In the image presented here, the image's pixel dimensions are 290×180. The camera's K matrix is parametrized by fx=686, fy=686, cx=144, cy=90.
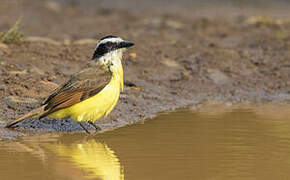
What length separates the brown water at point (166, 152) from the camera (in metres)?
6.13

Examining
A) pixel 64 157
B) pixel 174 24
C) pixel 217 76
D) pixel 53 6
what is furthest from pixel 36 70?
pixel 53 6

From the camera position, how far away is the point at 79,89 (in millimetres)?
8211

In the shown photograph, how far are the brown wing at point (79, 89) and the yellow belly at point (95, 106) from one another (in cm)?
6

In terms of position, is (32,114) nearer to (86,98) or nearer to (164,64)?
(86,98)

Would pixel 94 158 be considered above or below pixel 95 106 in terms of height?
below

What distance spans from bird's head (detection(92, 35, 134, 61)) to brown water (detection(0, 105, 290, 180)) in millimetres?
921

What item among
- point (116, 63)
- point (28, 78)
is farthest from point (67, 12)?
point (116, 63)

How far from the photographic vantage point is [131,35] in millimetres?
15352

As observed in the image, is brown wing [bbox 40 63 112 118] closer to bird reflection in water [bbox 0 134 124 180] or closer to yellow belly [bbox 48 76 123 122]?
yellow belly [bbox 48 76 123 122]

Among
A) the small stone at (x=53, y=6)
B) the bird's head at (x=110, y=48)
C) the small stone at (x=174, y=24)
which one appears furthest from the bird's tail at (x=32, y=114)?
the small stone at (x=53, y=6)

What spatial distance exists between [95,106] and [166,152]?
1.43m

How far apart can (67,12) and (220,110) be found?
12.4 meters

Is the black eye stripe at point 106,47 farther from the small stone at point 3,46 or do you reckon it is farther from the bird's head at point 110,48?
the small stone at point 3,46

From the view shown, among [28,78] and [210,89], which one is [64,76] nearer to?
[28,78]
